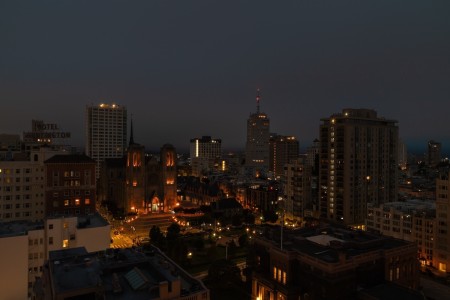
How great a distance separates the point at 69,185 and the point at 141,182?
44.8 meters

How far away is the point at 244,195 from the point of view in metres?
147

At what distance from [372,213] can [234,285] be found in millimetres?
46797

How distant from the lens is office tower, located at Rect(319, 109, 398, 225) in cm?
10725

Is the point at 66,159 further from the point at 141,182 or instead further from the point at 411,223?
the point at 411,223

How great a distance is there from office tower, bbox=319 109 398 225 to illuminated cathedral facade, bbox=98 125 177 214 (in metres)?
55.1

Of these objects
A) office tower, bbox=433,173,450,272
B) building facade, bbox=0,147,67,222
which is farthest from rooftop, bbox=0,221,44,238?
office tower, bbox=433,173,450,272

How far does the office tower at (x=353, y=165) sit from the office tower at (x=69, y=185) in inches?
2768

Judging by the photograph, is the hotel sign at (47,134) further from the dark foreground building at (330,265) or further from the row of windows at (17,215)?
the dark foreground building at (330,265)

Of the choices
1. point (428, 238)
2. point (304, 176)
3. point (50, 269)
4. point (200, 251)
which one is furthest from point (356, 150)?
point (50, 269)

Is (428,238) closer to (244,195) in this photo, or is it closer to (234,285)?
(234,285)

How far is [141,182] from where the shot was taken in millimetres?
125438

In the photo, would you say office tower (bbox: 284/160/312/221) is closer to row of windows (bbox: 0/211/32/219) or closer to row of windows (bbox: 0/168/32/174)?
row of windows (bbox: 0/168/32/174)

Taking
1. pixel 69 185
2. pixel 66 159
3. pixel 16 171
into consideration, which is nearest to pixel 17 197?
pixel 16 171

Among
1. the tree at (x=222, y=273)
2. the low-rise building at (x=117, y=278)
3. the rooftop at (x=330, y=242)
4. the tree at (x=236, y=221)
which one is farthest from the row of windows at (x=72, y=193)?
the low-rise building at (x=117, y=278)
